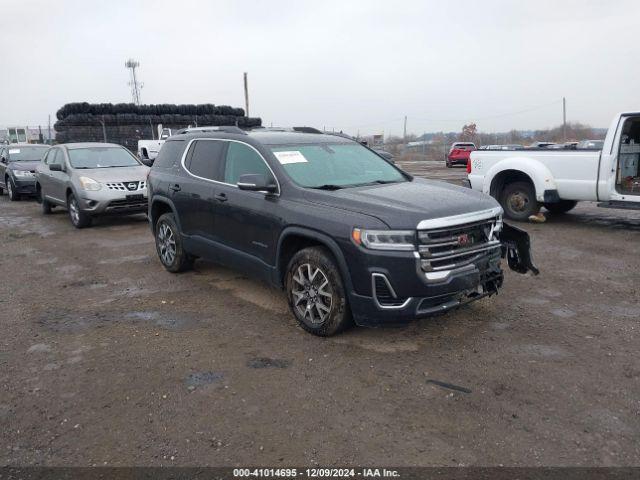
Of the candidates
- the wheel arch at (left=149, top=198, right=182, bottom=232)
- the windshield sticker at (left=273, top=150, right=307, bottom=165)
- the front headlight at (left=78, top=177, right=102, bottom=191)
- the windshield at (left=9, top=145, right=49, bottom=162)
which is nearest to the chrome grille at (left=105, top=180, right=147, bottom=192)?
the front headlight at (left=78, top=177, right=102, bottom=191)

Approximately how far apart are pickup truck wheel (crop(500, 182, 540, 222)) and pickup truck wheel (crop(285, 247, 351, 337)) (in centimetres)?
661

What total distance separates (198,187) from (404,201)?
2.59m

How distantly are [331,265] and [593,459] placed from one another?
2.20 metres

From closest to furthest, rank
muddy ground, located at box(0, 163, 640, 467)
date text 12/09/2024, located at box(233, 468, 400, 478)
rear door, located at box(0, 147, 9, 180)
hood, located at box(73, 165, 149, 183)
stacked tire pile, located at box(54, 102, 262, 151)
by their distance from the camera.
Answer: date text 12/09/2024, located at box(233, 468, 400, 478) → muddy ground, located at box(0, 163, 640, 467) → hood, located at box(73, 165, 149, 183) → rear door, located at box(0, 147, 9, 180) → stacked tire pile, located at box(54, 102, 262, 151)

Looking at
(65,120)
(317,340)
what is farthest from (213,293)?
(65,120)

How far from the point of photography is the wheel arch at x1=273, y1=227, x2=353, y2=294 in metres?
4.14

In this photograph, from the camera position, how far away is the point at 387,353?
4.21 metres

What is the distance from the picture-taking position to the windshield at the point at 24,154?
15.6 m

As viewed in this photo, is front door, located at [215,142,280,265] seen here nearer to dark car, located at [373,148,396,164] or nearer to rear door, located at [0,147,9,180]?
dark car, located at [373,148,396,164]

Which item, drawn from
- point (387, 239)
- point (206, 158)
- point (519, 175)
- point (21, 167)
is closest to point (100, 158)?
point (21, 167)

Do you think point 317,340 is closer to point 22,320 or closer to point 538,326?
point 538,326

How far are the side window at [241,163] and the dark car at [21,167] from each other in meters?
11.6

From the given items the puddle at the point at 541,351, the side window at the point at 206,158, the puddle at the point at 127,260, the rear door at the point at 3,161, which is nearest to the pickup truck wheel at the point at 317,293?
the puddle at the point at 541,351

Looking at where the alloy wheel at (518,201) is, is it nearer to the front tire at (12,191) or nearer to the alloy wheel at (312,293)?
the alloy wheel at (312,293)
